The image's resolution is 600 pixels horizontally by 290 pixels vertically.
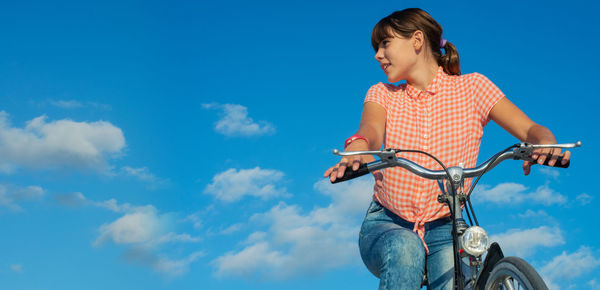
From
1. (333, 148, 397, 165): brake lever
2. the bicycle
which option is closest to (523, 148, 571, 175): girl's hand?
the bicycle

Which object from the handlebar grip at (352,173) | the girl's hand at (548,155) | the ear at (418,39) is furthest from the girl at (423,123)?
the handlebar grip at (352,173)

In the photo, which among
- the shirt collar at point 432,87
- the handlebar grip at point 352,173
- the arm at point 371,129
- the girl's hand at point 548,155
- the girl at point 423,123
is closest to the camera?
the handlebar grip at point 352,173

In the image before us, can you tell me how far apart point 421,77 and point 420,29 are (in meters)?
0.32

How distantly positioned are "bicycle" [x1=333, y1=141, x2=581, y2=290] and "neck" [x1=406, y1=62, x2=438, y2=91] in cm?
100

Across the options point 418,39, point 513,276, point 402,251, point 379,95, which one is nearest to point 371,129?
point 379,95

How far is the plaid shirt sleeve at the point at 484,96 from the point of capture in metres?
3.78

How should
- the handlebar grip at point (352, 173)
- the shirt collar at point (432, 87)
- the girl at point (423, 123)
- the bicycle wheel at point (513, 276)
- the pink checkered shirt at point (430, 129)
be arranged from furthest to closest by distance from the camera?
the shirt collar at point (432, 87) < the pink checkered shirt at point (430, 129) < the girl at point (423, 123) < the handlebar grip at point (352, 173) < the bicycle wheel at point (513, 276)

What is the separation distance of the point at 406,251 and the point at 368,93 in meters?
1.30

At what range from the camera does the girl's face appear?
3779 millimetres

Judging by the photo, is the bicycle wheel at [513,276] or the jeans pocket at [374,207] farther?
the jeans pocket at [374,207]

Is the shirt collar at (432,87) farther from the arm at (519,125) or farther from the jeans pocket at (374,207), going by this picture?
the jeans pocket at (374,207)

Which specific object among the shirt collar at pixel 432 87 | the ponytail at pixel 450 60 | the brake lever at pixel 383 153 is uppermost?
the ponytail at pixel 450 60

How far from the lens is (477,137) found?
384 cm

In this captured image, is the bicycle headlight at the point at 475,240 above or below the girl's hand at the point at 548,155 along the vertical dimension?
below
